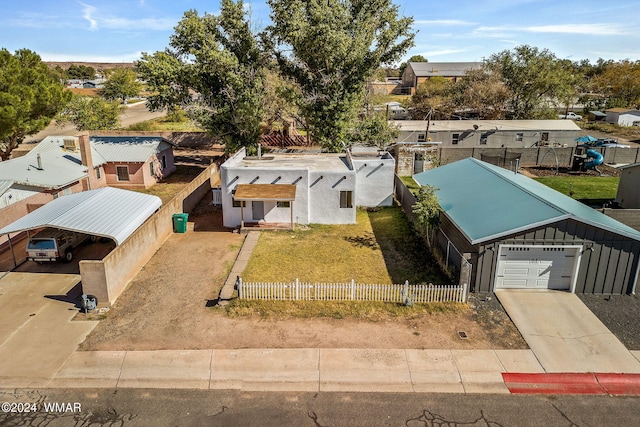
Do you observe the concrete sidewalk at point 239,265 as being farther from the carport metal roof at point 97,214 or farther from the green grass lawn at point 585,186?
the green grass lawn at point 585,186

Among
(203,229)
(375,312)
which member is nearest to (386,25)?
(203,229)

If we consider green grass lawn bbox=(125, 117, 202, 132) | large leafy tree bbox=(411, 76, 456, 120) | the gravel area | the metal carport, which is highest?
large leafy tree bbox=(411, 76, 456, 120)

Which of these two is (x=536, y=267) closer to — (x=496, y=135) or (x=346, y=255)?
(x=346, y=255)

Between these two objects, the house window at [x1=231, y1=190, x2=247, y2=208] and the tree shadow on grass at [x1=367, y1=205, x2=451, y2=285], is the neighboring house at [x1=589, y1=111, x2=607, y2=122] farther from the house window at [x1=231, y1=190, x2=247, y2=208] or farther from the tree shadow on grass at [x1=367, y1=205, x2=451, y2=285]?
the house window at [x1=231, y1=190, x2=247, y2=208]

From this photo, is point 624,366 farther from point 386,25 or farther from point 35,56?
point 35,56

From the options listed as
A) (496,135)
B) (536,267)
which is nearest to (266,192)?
(536,267)

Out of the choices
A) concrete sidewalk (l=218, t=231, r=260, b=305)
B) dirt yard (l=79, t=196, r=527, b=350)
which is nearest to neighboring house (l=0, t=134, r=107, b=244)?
dirt yard (l=79, t=196, r=527, b=350)

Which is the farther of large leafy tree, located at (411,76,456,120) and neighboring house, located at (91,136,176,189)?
large leafy tree, located at (411,76,456,120)
